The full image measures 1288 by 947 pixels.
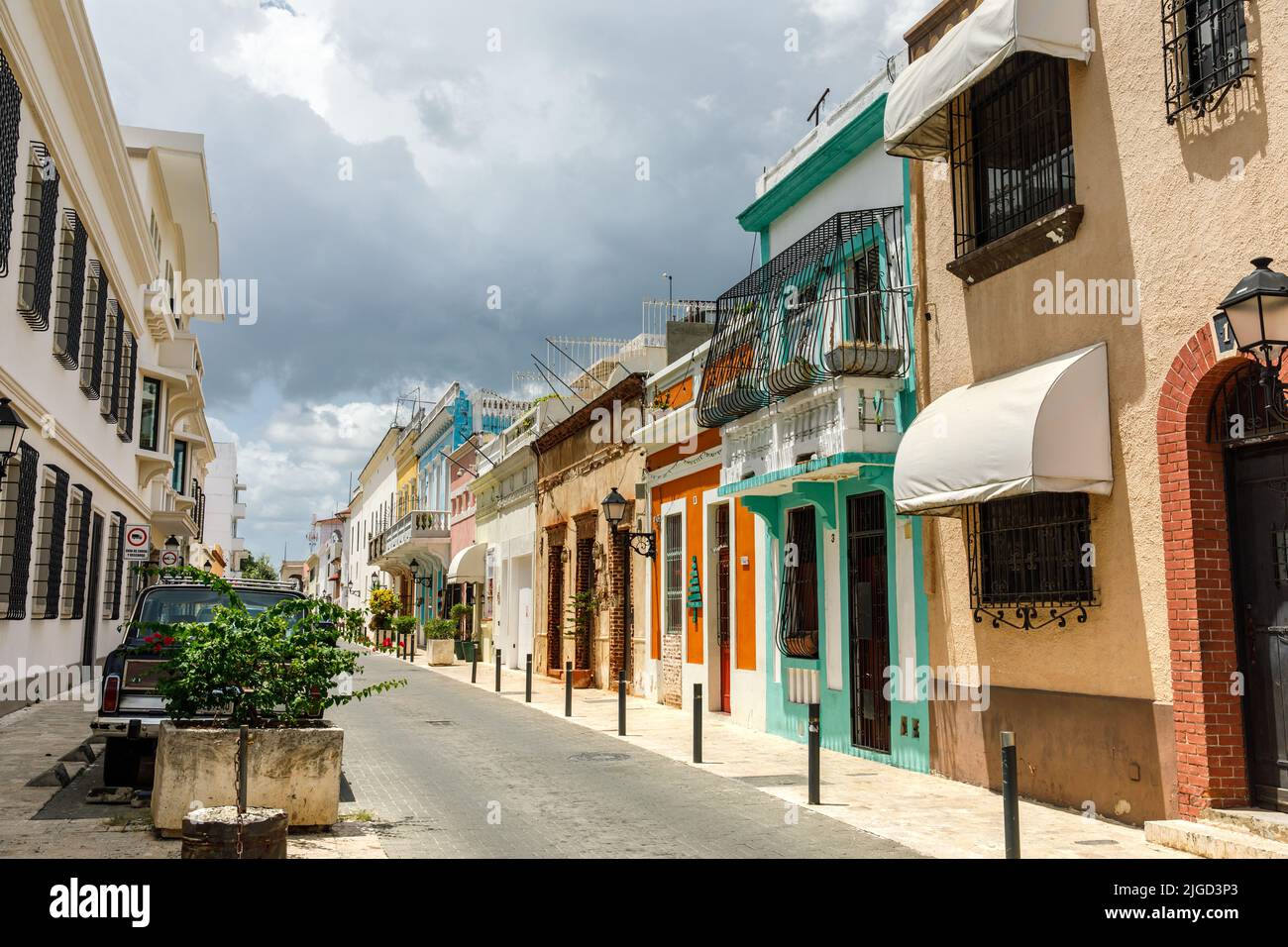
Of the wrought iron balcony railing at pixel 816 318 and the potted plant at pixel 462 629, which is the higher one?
the wrought iron balcony railing at pixel 816 318

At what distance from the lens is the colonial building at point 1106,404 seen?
8.09 metres

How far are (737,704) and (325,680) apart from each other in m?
9.34

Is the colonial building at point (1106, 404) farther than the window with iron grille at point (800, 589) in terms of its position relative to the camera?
No

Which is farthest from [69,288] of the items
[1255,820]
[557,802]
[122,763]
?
[1255,820]

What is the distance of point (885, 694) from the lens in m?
12.6

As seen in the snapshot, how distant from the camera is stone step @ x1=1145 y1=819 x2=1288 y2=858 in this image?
715cm

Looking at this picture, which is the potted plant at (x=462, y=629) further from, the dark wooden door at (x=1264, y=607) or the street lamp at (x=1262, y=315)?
the street lamp at (x=1262, y=315)

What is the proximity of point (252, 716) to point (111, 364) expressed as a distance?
544 inches

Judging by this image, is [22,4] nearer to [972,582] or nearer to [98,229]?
[98,229]

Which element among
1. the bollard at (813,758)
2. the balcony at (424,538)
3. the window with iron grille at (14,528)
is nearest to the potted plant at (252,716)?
the bollard at (813,758)

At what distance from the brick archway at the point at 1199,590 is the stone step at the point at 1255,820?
0.34 feet

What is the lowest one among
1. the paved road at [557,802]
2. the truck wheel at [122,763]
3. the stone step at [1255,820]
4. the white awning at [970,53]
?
the paved road at [557,802]
